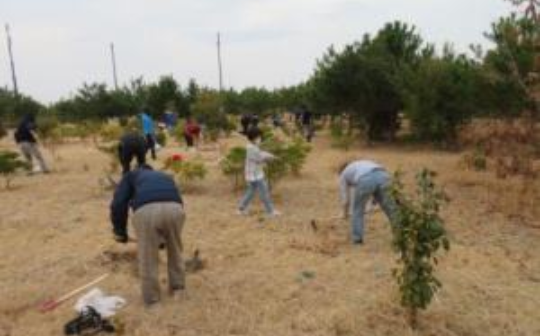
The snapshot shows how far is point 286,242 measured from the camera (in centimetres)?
810

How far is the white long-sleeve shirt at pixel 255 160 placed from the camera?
362 inches

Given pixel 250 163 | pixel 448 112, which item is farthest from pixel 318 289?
pixel 448 112

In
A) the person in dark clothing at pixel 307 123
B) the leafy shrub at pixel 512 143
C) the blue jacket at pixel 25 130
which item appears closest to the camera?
the leafy shrub at pixel 512 143

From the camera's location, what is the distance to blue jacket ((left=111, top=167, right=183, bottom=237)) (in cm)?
564

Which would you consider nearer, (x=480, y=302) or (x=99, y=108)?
(x=480, y=302)

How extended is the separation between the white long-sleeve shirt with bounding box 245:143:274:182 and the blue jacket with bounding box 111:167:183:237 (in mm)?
3454

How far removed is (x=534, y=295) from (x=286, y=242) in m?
3.02

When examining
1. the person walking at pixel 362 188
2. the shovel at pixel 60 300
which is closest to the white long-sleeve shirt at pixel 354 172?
the person walking at pixel 362 188

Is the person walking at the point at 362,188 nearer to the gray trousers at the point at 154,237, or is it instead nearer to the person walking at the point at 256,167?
the person walking at the point at 256,167

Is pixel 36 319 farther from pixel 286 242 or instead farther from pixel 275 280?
pixel 286 242

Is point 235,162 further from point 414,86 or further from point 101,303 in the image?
point 414,86

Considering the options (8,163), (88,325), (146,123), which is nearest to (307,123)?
(146,123)

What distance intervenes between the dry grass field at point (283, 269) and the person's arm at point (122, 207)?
28.3 inches

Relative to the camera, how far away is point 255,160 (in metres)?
9.26
